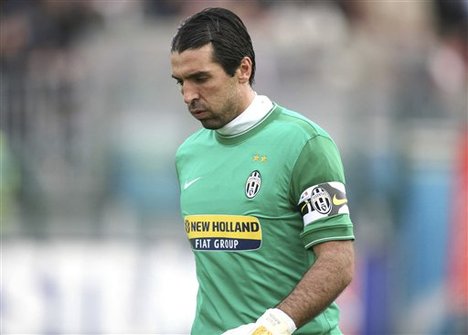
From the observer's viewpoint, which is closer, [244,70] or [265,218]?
[265,218]

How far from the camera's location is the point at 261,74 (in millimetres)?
11711

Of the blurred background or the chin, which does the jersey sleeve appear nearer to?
the chin

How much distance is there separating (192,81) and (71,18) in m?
7.97

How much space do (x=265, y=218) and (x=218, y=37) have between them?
697mm

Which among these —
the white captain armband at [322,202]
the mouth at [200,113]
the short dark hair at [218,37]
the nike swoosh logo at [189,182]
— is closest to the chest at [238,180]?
the nike swoosh logo at [189,182]

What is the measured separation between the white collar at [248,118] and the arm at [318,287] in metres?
0.65

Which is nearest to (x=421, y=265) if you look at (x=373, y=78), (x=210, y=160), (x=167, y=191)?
(x=373, y=78)

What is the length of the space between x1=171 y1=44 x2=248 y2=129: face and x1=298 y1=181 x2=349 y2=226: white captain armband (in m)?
0.49

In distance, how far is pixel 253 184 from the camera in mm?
4797

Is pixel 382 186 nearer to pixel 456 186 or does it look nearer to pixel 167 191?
pixel 456 186

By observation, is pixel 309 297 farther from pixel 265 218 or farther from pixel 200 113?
pixel 200 113

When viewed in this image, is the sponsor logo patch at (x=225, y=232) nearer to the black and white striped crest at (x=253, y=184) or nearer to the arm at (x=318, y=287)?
the black and white striped crest at (x=253, y=184)

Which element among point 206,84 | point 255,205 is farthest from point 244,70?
point 255,205

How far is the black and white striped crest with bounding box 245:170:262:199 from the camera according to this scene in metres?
4.77
